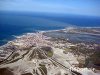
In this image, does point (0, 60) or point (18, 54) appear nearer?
point (0, 60)

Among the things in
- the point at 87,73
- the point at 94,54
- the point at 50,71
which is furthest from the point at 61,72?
the point at 94,54

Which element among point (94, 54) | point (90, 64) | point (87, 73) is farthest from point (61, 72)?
point (94, 54)

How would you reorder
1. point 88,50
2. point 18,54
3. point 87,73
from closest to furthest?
point 87,73 → point 18,54 → point 88,50

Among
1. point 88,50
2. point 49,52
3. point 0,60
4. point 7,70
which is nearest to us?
point 7,70

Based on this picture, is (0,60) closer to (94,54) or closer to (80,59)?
(80,59)

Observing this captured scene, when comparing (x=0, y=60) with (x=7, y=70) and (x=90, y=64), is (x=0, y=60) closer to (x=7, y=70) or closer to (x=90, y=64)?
(x=7, y=70)

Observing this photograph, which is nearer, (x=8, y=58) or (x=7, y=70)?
(x=7, y=70)

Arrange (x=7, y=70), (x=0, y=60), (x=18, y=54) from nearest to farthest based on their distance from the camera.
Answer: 1. (x=7, y=70)
2. (x=0, y=60)
3. (x=18, y=54)

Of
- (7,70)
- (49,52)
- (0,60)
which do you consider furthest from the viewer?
(49,52)
